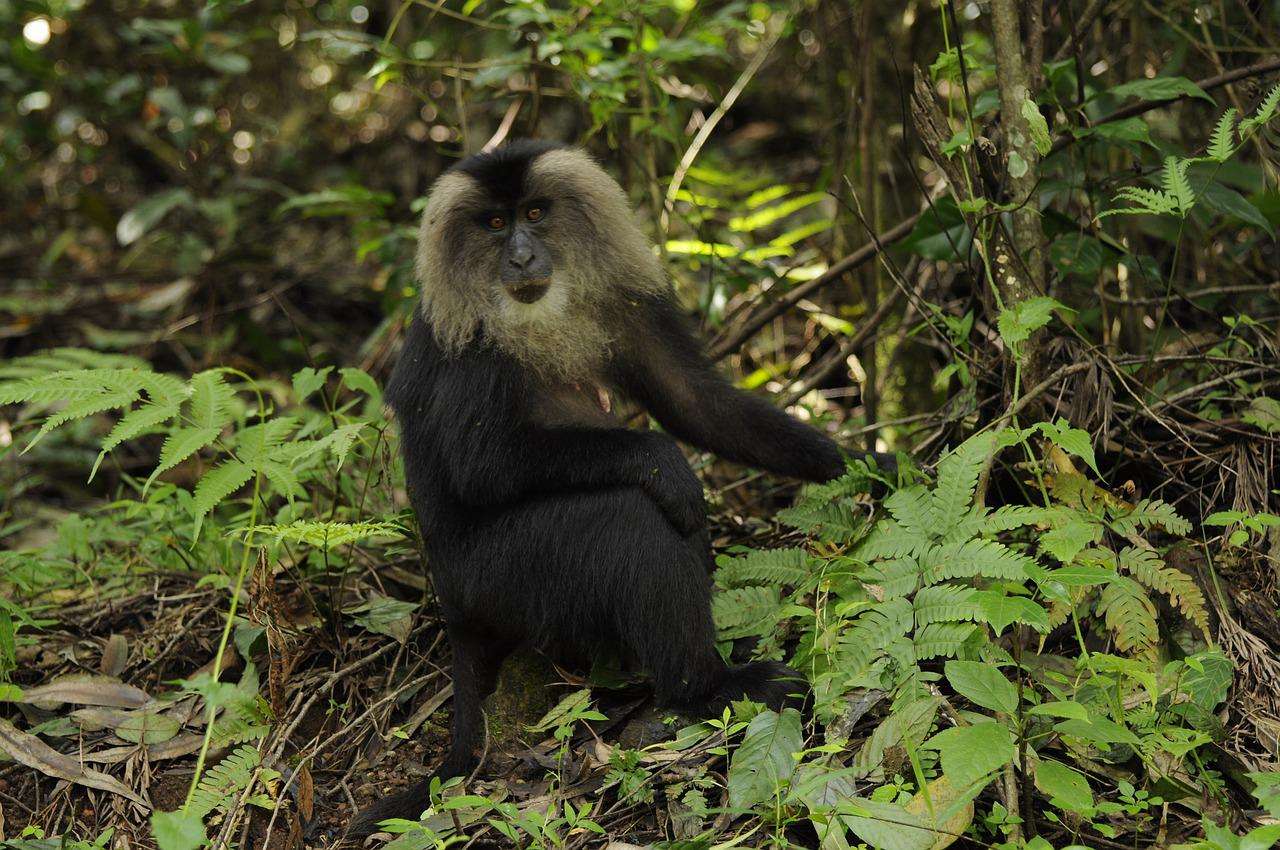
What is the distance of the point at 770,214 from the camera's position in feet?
21.1

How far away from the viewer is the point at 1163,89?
12.7ft

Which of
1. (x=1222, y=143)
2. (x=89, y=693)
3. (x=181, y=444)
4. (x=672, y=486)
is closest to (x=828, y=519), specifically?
(x=672, y=486)

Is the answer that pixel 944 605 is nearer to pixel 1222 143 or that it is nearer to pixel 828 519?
pixel 828 519

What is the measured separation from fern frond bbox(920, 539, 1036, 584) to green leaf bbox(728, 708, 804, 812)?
1.88 ft

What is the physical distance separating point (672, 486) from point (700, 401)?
75 centimetres

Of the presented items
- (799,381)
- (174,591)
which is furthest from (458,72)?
(174,591)

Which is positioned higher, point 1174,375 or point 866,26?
point 866,26

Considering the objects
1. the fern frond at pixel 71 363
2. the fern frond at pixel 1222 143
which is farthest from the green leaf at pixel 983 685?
the fern frond at pixel 71 363

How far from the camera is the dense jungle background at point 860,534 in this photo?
3.01 meters

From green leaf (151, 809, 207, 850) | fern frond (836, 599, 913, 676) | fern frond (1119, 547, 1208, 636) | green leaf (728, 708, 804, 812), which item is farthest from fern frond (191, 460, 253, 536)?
fern frond (1119, 547, 1208, 636)

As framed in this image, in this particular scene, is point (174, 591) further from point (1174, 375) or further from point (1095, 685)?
point (1174, 375)

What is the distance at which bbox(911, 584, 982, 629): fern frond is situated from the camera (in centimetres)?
287

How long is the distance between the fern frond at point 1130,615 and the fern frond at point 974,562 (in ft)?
1.41

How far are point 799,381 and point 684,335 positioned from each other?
5.63 ft
